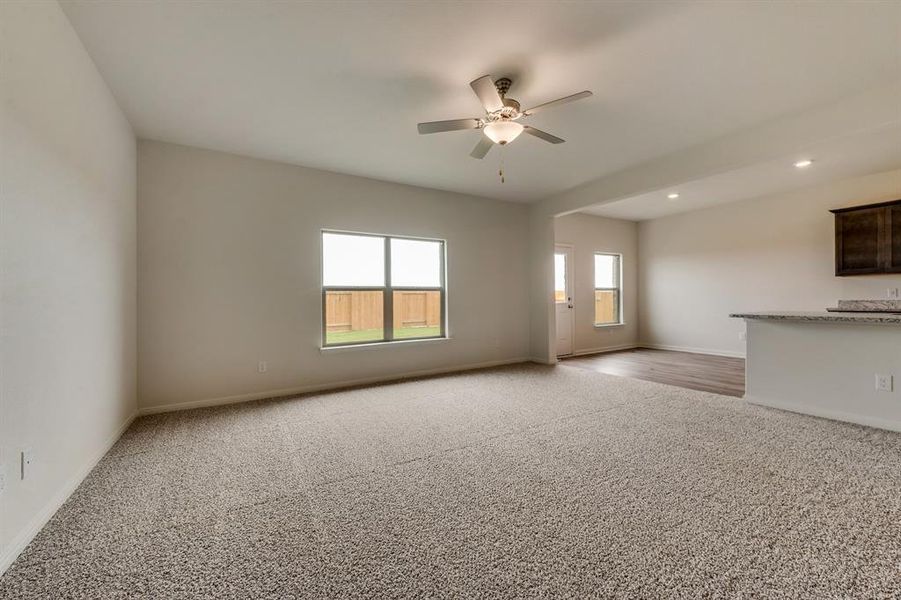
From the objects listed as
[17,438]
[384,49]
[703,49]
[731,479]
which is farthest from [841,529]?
[17,438]

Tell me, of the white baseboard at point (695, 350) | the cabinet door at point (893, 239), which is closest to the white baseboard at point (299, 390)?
the white baseboard at point (695, 350)

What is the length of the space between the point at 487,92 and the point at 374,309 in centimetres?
311

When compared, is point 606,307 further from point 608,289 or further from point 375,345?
point 375,345

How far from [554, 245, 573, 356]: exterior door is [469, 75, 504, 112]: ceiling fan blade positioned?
14.9ft

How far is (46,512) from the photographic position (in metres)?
1.81

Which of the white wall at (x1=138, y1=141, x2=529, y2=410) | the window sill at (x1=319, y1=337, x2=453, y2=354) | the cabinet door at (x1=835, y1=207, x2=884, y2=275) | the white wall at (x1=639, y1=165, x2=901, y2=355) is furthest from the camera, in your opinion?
the white wall at (x1=639, y1=165, x2=901, y2=355)

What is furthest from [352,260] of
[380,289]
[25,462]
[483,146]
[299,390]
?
[25,462]

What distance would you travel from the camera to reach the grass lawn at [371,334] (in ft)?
14.9

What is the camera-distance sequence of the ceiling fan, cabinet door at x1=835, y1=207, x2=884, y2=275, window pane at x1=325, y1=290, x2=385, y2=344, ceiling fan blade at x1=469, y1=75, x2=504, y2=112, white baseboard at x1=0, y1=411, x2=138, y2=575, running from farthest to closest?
cabinet door at x1=835, y1=207, x2=884, y2=275
window pane at x1=325, y1=290, x2=385, y2=344
the ceiling fan
ceiling fan blade at x1=469, y1=75, x2=504, y2=112
white baseboard at x1=0, y1=411, x2=138, y2=575

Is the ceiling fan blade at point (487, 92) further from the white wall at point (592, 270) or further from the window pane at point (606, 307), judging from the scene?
the window pane at point (606, 307)

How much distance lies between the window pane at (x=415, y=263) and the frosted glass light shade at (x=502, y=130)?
255 cm

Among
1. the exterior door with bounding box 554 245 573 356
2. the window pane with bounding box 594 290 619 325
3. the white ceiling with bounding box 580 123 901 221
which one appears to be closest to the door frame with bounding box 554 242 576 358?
the exterior door with bounding box 554 245 573 356

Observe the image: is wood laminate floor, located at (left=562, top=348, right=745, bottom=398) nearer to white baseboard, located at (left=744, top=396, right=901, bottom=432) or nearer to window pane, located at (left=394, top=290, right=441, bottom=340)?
white baseboard, located at (left=744, top=396, right=901, bottom=432)

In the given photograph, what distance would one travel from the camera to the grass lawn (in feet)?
14.9
